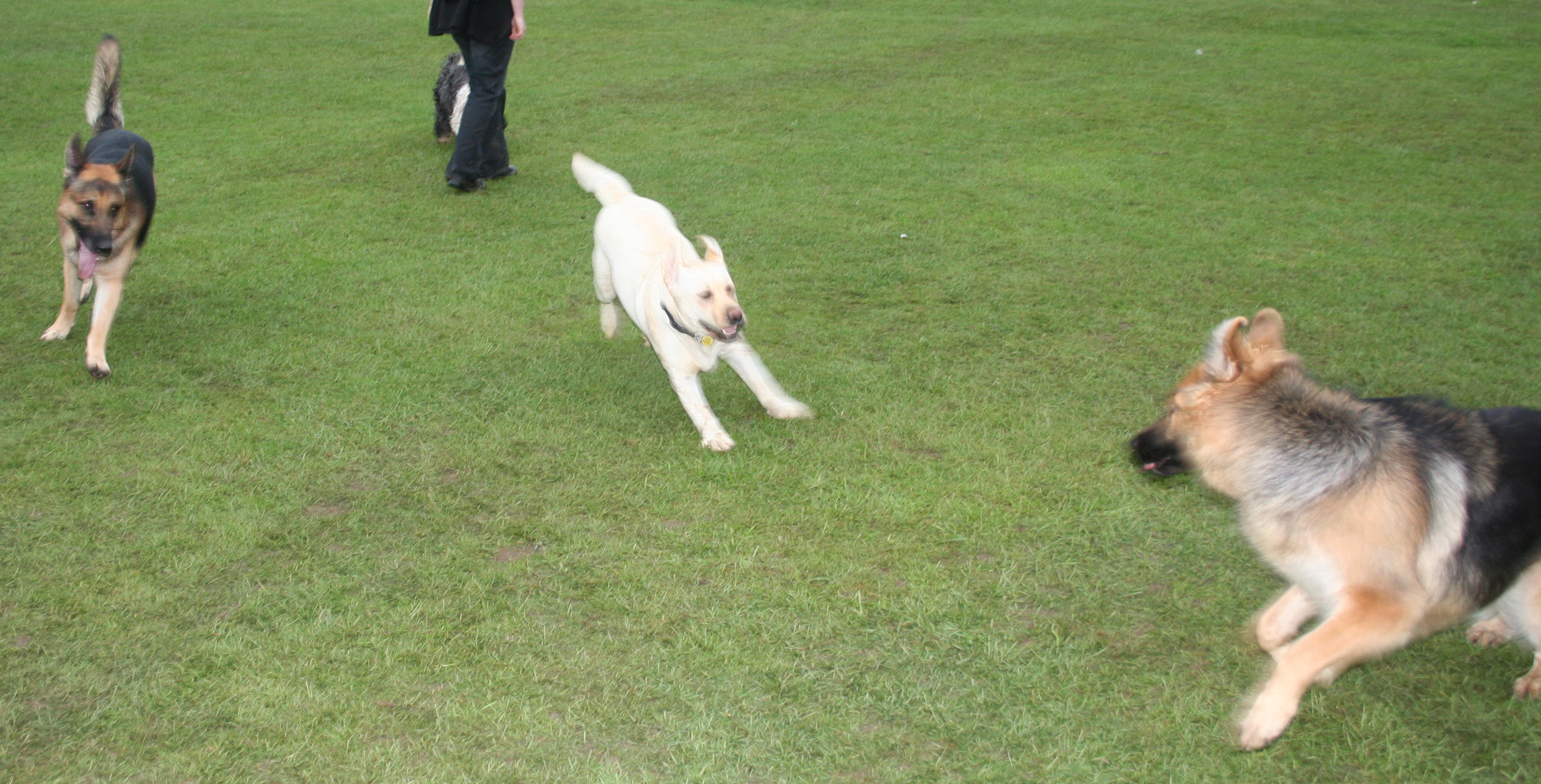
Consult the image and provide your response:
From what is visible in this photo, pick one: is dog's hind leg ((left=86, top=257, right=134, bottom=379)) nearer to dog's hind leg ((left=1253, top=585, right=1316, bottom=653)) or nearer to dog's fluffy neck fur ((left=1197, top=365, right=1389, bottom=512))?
dog's fluffy neck fur ((left=1197, top=365, right=1389, bottom=512))

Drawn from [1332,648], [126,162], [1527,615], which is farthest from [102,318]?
[1527,615]

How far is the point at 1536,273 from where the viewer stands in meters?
5.63

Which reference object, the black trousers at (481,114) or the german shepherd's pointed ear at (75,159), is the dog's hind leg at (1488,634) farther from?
the black trousers at (481,114)

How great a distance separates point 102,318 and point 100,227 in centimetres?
41

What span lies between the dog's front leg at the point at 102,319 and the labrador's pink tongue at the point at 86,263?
0.04 metres

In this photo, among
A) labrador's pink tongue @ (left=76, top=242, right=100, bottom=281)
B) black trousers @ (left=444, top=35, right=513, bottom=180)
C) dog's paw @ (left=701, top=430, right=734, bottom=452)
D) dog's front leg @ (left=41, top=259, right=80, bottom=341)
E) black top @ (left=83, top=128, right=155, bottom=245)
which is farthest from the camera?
black trousers @ (left=444, top=35, right=513, bottom=180)

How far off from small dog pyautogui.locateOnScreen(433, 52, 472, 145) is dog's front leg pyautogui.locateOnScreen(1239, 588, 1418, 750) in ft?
23.1

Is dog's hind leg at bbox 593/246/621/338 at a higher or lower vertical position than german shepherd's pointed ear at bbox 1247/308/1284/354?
lower

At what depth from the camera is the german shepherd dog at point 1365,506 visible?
2477 millimetres

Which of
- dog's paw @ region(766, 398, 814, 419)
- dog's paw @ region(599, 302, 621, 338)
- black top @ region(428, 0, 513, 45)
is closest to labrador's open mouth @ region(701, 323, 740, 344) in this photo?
dog's paw @ region(766, 398, 814, 419)

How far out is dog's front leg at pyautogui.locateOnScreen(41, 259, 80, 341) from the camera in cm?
496

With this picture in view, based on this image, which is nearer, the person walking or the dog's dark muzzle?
the dog's dark muzzle

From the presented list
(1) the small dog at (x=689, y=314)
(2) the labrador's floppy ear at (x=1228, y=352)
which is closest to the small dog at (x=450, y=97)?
(1) the small dog at (x=689, y=314)

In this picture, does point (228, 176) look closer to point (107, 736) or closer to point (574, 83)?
point (574, 83)
